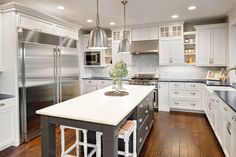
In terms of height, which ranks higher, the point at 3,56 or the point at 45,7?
the point at 45,7

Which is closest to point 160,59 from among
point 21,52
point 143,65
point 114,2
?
point 143,65

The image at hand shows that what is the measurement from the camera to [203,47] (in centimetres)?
489

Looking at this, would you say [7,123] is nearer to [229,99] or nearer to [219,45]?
[229,99]

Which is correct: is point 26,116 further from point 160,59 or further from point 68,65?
point 160,59

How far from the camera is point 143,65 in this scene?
5.84 m

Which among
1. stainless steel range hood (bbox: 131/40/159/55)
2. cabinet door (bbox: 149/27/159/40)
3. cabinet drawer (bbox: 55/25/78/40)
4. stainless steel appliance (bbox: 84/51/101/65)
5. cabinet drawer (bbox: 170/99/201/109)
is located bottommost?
cabinet drawer (bbox: 170/99/201/109)

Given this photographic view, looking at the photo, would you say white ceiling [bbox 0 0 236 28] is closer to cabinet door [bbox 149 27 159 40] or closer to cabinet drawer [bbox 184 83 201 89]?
cabinet door [bbox 149 27 159 40]

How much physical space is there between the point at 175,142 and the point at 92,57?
403cm

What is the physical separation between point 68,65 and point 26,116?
58.6 inches

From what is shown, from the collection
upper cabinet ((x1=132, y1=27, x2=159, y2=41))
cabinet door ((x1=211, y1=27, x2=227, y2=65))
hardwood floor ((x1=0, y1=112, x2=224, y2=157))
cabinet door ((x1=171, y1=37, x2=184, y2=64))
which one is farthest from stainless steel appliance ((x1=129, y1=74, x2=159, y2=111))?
cabinet door ((x1=211, y1=27, x2=227, y2=65))

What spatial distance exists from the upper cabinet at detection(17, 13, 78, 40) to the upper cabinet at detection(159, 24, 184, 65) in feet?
8.82

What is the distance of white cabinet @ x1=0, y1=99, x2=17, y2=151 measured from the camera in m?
2.73

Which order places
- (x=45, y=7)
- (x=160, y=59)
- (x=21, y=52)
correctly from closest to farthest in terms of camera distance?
(x=21, y=52)
(x=45, y=7)
(x=160, y=59)

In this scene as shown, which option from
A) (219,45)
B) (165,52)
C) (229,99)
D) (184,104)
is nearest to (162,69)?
(165,52)
